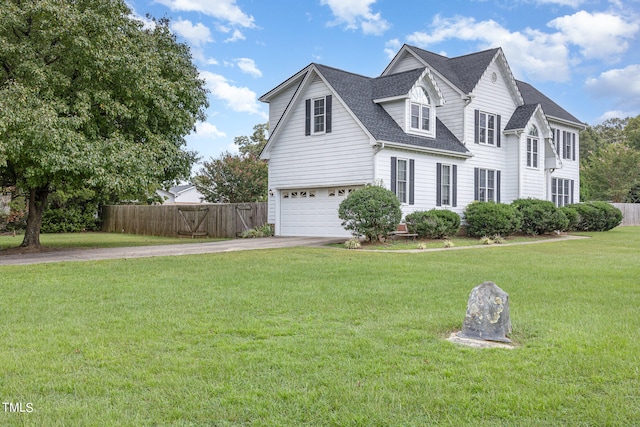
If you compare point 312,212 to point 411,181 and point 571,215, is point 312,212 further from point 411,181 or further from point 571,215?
point 571,215

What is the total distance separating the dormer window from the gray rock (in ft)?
53.4

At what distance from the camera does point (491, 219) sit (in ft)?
70.0

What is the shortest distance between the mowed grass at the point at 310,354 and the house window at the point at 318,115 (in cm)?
1223

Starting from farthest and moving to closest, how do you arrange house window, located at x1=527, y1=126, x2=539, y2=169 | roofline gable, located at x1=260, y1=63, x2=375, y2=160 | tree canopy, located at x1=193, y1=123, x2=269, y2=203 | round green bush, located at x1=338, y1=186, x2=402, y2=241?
tree canopy, located at x1=193, y1=123, x2=269, y2=203 → house window, located at x1=527, y1=126, x2=539, y2=169 → roofline gable, located at x1=260, y1=63, x2=375, y2=160 → round green bush, located at x1=338, y1=186, x2=402, y2=241

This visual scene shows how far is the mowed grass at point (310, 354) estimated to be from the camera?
382cm

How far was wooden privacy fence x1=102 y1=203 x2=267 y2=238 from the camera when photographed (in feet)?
82.2

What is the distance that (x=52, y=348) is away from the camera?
539 centimetres

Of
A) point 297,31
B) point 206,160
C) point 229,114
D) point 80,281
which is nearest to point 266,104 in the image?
point 229,114

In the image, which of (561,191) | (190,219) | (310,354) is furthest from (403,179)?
(310,354)

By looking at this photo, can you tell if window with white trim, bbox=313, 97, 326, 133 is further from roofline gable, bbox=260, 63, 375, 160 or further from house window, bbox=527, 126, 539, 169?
house window, bbox=527, 126, 539, 169

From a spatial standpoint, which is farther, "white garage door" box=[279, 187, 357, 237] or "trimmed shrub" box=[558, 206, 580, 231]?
"trimmed shrub" box=[558, 206, 580, 231]

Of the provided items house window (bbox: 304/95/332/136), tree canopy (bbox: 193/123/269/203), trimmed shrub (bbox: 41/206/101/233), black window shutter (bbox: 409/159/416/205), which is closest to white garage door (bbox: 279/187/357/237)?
black window shutter (bbox: 409/159/416/205)

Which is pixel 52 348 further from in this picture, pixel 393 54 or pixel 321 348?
pixel 393 54

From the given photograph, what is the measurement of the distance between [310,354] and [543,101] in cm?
3067
